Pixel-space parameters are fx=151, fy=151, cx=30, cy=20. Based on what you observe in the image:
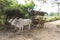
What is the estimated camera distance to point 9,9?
27.0ft

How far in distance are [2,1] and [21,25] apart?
200 cm

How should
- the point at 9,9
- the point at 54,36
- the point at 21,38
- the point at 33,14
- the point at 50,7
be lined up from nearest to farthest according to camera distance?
the point at 21,38 → the point at 54,36 → the point at 9,9 → the point at 33,14 → the point at 50,7

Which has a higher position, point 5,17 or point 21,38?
point 5,17

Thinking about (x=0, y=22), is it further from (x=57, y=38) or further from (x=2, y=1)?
(x=57, y=38)

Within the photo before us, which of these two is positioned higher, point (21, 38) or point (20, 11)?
point (20, 11)

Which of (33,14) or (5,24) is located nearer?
(5,24)

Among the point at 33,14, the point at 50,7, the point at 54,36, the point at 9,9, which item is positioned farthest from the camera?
the point at 50,7

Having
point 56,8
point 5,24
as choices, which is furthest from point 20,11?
point 56,8

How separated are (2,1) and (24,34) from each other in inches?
99.6

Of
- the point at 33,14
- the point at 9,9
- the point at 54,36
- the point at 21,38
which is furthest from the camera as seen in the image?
the point at 33,14

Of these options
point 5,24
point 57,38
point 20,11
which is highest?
point 20,11

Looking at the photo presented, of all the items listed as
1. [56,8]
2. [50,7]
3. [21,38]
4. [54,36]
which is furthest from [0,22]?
[56,8]

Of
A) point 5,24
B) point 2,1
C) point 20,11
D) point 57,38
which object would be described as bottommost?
point 57,38

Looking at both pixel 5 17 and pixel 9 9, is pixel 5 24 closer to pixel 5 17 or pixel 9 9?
pixel 5 17
